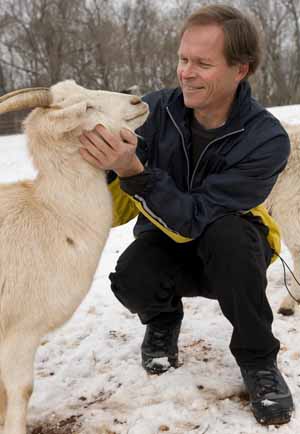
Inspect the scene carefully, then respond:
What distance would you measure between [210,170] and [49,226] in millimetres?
979

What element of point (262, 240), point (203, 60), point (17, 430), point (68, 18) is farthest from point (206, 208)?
point (68, 18)

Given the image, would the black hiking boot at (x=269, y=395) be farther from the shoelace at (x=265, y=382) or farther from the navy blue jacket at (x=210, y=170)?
the navy blue jacket at (x=210, y=170)

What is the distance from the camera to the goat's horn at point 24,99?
2.19 metres

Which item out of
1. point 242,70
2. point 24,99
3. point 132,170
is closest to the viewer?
point 24,99

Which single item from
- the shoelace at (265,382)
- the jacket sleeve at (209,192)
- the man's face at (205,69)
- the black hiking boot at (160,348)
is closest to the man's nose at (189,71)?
the man's face at (205,69)

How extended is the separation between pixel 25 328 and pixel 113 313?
5.13 ft

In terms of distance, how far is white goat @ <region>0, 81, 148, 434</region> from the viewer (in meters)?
2.28

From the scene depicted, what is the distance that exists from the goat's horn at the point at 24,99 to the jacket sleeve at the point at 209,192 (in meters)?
0.56

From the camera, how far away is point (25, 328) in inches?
89.9

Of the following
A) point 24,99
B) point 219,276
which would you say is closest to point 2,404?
point 219,276

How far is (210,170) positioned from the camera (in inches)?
112

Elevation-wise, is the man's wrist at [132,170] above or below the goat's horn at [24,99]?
below

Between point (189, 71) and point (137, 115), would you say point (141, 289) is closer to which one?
point (137, 115)

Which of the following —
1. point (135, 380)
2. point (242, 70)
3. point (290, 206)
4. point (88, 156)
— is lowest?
point (135, 380)
